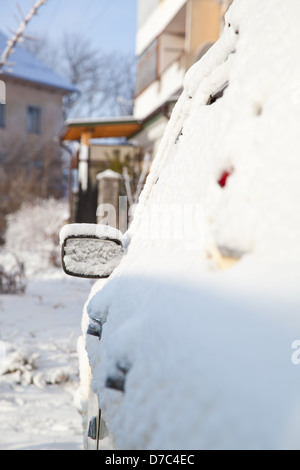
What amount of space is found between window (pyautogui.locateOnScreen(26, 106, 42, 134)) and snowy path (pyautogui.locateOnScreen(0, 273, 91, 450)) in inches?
Answer: 743

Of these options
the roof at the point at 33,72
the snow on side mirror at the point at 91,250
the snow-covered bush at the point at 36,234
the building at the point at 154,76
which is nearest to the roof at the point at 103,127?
the building at the point at 154,76

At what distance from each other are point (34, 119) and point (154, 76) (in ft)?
40.4

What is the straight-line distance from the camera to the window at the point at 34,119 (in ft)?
84.8

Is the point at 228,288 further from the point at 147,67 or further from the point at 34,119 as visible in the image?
the point at 34,119

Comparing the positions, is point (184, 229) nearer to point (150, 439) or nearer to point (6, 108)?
point (150, 439)

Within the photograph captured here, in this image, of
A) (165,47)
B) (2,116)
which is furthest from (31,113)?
(165,47)

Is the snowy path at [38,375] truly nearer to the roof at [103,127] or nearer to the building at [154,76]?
the building at [154,76]

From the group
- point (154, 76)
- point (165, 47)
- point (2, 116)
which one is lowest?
point (154, 76)

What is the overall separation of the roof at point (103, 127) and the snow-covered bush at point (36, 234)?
2.52 m

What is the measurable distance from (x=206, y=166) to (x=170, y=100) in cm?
1066

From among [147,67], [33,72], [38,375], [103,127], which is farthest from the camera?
[33,72]

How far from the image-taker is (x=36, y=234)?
48.0 ft

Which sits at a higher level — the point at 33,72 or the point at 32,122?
the point at 33,72

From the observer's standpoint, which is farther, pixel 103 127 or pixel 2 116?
pixel 2 116
